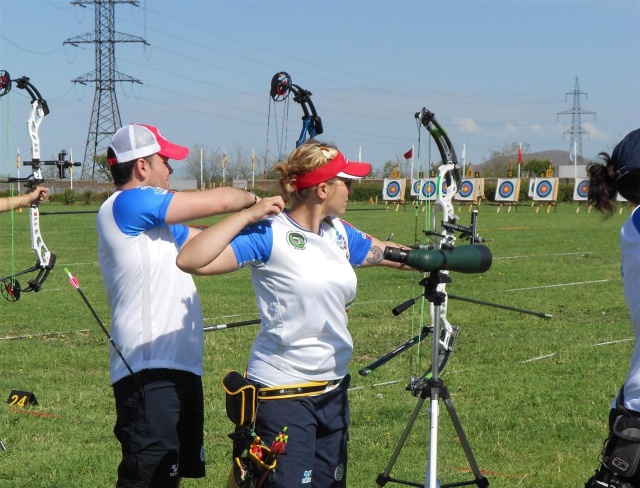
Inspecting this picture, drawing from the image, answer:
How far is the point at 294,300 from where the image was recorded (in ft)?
10.4

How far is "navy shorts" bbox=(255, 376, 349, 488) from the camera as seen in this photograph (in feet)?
10.2

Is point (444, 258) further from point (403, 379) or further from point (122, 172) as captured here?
point (403, 379)

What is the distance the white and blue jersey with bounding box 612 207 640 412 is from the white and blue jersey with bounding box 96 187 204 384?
63.4 inches

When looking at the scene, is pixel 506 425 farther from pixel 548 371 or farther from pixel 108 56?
pixel 108 56

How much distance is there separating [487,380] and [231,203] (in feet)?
13.8

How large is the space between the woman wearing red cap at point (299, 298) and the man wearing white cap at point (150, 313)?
0.25m

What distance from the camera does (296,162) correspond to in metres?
3.27

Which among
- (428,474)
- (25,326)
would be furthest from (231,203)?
(25,326)

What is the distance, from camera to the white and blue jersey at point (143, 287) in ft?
11.3

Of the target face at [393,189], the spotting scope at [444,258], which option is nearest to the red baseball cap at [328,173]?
the spotting scope at [444,258]

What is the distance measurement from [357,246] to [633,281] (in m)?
1.09

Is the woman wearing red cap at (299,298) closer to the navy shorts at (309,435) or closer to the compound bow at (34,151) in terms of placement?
the navy shorts at (309,435)

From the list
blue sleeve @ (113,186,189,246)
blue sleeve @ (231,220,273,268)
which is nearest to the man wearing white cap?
Answer: blue sleeve @ (113,186,189,246)

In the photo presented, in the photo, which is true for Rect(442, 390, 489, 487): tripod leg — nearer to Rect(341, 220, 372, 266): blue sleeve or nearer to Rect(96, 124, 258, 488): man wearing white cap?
Rect(341, 220, 372, 266): blue sleeve
